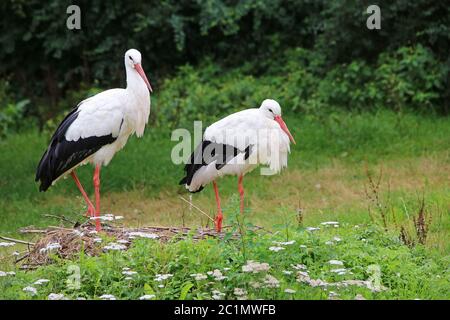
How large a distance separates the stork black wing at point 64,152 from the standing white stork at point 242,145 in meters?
0.87

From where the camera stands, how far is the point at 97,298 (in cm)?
618

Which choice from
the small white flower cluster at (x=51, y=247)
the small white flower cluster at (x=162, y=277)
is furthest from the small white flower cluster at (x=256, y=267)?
the small white flower cluster at (x=51, y=247)

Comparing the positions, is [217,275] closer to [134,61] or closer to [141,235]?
[141,235]

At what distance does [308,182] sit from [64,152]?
3625 millimetres

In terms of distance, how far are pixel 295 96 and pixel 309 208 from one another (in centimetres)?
396

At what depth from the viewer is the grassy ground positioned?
30.9 feet

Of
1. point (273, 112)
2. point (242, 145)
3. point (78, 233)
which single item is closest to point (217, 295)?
point (78, 233)

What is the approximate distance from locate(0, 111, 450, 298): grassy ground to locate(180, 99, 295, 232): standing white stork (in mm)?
552

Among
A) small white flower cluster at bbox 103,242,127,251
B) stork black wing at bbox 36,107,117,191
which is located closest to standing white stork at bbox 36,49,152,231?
stork black wing at bbox 36,107,117,191

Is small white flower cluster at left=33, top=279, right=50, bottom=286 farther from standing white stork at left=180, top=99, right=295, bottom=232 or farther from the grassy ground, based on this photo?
standing white stork at left=180, top=99, right=295, bottom=232

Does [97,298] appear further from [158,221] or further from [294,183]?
[294,183]

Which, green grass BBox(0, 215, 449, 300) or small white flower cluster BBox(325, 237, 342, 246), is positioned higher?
small white flower cluster BBox(325, 237, 342, 246)

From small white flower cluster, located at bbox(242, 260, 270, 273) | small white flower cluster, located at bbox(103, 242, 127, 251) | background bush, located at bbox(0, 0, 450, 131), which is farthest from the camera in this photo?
background bush, located at bbox(0, 0, 450, 131)
